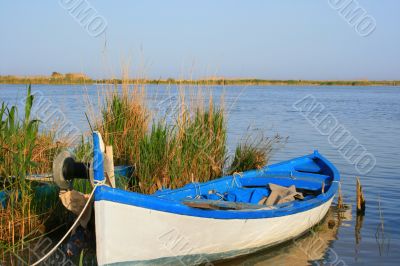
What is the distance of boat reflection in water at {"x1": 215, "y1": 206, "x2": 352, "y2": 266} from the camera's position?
250 inches

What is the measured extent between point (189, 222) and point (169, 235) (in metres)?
0.24

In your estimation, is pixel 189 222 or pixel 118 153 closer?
pixel 189 222

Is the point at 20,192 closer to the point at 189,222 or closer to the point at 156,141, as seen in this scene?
the point at 156,141

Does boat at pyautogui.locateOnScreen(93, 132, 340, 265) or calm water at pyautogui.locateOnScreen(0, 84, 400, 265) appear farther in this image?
calm water at pyautogui.locateOnScreen(0, 84, 400, 265)

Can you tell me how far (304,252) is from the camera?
22.3 feet

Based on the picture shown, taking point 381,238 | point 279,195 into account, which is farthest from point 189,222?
point 381,238

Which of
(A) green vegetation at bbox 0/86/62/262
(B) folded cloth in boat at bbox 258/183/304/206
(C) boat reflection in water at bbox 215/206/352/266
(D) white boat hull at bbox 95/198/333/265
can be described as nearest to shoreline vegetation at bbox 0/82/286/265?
(A) green vegetation at bbox 0/86/62/262

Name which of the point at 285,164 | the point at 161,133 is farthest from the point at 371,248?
the point at 161,133

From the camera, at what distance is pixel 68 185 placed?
204 inches

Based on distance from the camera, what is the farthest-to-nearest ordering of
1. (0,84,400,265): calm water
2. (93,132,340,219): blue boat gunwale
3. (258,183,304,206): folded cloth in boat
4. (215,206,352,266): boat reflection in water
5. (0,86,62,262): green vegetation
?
(258,183,304,206): folded cloth in boat → (0,84,400,265): calm water → (215,206,352,266): boat reflection in water → (0,86,62,262): green vegetation → (93,132,340,219): blue boat gunwale

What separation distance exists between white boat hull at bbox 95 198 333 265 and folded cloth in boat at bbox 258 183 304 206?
69 centimetres

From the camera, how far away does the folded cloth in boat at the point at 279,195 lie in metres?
7.07

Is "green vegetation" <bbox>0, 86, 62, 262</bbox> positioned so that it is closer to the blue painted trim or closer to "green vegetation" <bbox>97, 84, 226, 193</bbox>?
"green vegetation" <bbox>97, 84, 226, 193</bbox>

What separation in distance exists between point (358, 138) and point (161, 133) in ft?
37.3
